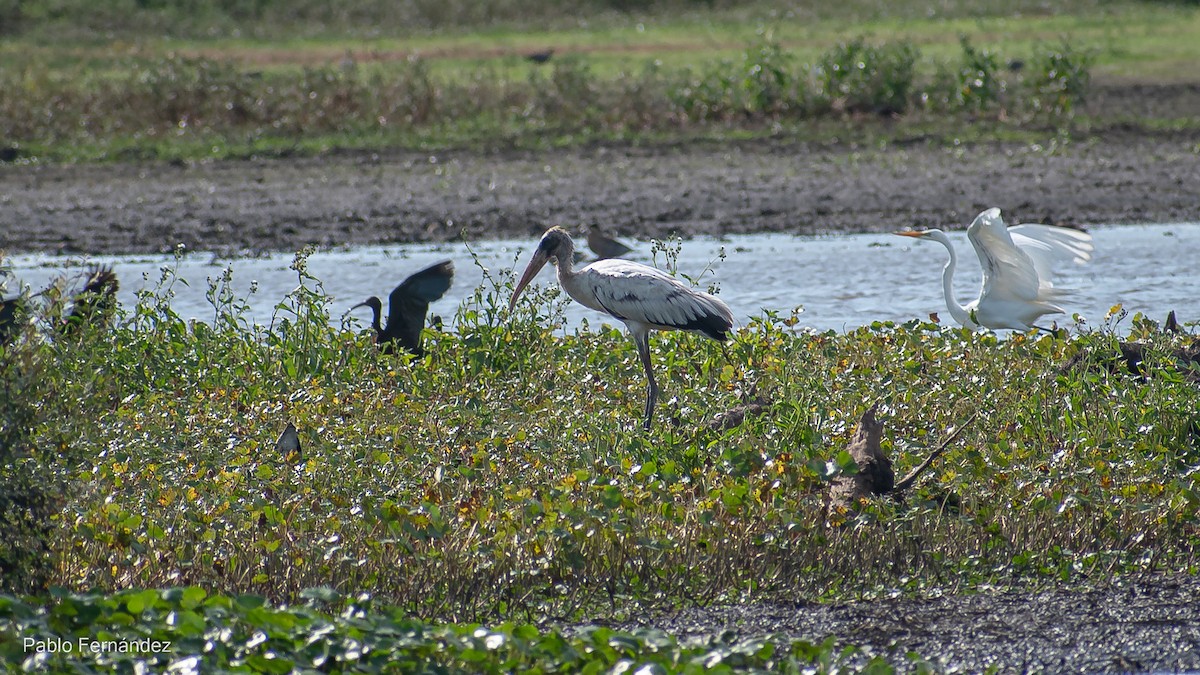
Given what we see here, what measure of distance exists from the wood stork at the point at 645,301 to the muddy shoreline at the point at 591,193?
16.4ft

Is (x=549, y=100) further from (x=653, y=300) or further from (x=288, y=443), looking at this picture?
(x=288, y=443)

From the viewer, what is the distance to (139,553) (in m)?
4.88

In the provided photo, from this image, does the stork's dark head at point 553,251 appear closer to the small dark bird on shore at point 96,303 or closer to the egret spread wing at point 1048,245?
the small dark bird on shore at point 96,303

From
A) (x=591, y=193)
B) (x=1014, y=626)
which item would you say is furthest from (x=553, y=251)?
(x=591, y=193)

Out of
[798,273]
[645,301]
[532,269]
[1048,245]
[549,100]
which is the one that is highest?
[549,100]

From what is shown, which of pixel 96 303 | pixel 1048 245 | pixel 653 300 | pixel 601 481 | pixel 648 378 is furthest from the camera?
pixel 1048 245

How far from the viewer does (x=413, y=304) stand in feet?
27.3

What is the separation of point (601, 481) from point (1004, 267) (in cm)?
339

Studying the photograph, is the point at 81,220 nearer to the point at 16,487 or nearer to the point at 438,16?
the point at 16,487

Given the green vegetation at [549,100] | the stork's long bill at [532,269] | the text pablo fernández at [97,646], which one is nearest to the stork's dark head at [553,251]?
the stork's long bill at [532,269]

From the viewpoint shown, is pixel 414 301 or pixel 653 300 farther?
pixel 414 301

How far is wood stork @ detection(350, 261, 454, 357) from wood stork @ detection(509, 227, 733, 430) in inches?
21.2

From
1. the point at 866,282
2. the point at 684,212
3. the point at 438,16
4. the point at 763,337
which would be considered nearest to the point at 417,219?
the point at 684,212

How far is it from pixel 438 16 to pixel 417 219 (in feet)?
57.1
